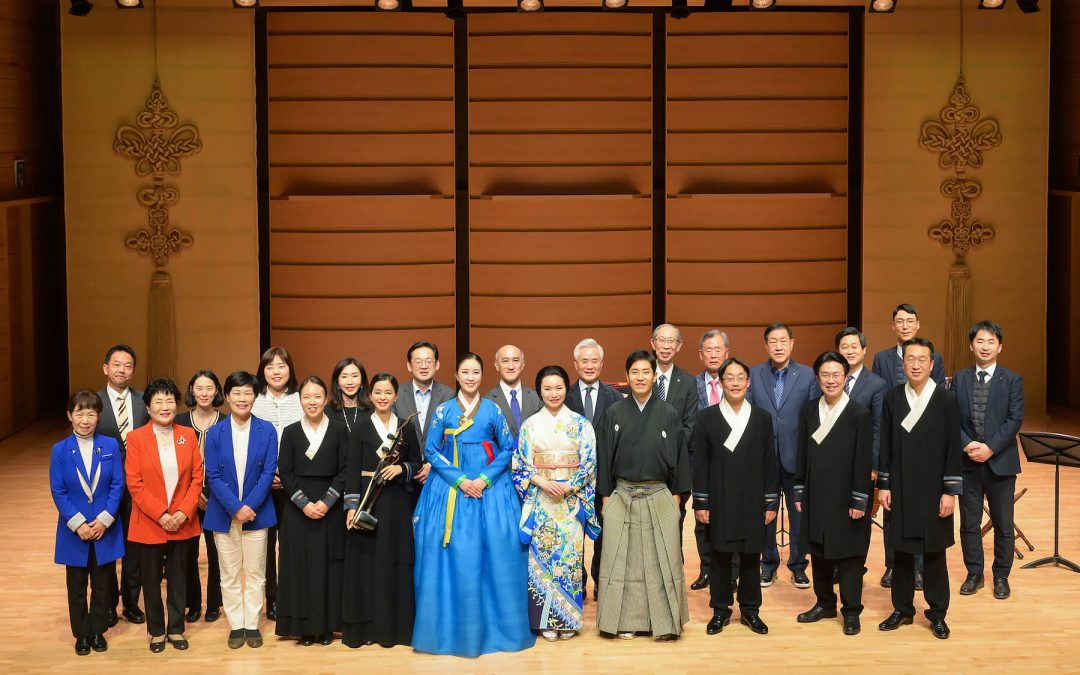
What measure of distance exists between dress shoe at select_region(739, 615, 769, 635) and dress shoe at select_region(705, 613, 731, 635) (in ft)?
0.29

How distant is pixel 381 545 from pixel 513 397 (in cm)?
110

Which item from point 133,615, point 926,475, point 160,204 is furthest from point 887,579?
point 160,204

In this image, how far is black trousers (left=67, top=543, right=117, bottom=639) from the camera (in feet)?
16.8

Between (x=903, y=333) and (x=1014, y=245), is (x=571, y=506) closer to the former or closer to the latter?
(x=903, y=333)

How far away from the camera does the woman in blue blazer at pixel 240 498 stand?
5.14m

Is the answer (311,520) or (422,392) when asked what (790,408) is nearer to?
(422,392)

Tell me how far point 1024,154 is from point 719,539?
5.80m

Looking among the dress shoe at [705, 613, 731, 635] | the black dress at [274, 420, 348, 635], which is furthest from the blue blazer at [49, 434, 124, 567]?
the dress shoe at [705, 613, 731, 635]

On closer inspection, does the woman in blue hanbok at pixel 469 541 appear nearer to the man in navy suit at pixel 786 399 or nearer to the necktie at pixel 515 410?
the necktie at pixel 515 410

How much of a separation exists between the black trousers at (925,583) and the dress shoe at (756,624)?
1.92 ft

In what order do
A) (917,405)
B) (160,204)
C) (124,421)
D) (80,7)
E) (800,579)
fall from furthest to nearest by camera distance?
(160,204), (80,7), (800,579), (124,421), (917,405)

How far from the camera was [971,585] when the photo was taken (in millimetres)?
5805

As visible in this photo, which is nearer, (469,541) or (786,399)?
(469,541)

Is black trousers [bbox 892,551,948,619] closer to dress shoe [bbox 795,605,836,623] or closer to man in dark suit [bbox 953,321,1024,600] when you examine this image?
dress shoe [bbox 795,605,836,623]
